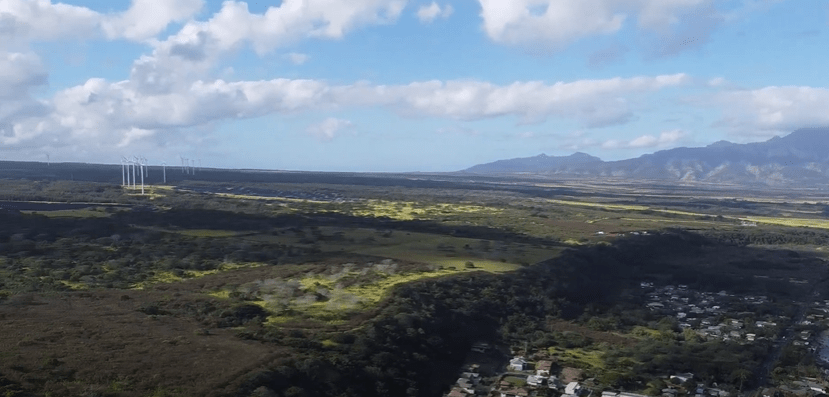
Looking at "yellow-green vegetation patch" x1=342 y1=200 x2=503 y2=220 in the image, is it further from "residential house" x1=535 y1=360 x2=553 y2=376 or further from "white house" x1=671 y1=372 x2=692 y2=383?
"white house" x1=671 y1=372 x2=692 y2=383

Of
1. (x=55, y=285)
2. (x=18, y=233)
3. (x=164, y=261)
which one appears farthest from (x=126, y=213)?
(x=55, y=285)

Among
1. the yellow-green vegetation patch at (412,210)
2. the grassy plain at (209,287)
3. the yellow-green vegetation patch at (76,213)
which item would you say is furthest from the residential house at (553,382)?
the yellow-green vegetation patch at (412,210)

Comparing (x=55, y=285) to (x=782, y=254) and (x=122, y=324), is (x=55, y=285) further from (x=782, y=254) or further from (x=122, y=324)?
(x=782, y=254)

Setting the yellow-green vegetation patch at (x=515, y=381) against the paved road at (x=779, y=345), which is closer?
the yellow-green vegetation patch at (x=515, y=381)

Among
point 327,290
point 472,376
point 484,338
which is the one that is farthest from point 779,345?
point 327,290

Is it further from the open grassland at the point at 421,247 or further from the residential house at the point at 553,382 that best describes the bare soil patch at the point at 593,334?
the open grassland at the point at 421,247

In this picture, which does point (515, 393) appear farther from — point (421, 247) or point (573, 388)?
point (421, 247)
